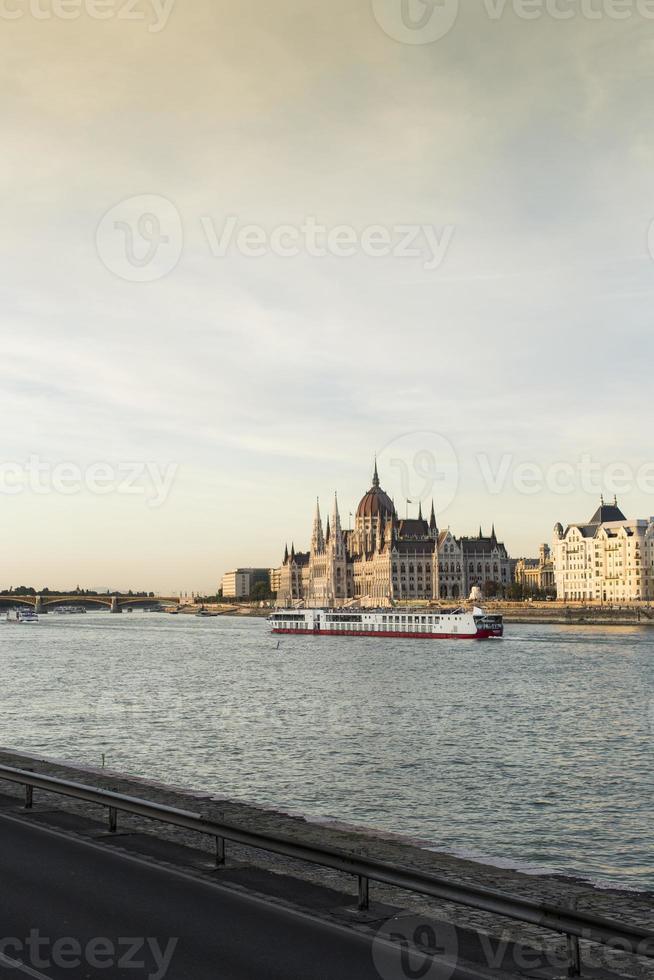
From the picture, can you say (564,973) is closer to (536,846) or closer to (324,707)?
(536,846)

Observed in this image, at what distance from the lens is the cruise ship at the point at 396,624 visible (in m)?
122

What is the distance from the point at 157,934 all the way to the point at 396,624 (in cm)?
12342

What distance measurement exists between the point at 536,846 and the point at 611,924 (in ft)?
45.3

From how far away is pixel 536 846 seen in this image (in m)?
21.3

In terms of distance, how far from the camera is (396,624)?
132000 millimetres

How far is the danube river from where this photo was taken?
75.5 ft

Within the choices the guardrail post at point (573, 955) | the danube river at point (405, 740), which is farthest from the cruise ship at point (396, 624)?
the guardrail post at point (573, 955)

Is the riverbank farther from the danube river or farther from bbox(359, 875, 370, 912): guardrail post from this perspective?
bbox(359, 875, 370, 912): guardrail post

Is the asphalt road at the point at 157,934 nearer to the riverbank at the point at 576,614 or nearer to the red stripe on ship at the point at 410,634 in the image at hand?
the red stripe on ship at the point at 410,634

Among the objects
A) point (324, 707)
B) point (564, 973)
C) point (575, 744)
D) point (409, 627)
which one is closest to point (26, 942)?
point (564, 973)

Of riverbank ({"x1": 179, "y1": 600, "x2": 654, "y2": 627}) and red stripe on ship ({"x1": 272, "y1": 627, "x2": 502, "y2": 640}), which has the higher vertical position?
riverbank ({"x1": 179, "y1": 600, "x2": 654, "y2": 627})

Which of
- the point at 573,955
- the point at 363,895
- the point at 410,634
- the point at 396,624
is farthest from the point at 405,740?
the point at 396,624

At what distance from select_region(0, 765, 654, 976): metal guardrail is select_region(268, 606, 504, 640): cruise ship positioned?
362 feet

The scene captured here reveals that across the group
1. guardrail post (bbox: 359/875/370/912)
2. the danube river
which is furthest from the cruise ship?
guardrail post (bbox: 359/875/370/912)
